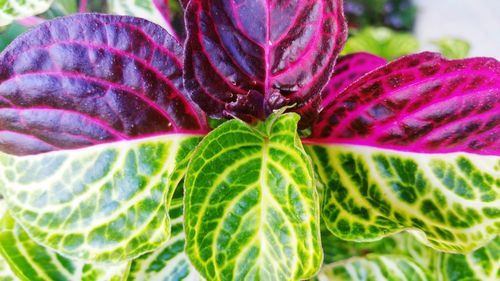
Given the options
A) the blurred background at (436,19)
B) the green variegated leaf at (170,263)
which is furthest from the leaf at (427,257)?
the blurred background at (436,19)

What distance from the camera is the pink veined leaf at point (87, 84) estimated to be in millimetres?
359

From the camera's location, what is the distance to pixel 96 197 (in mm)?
379

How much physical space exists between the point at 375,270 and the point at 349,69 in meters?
0.16

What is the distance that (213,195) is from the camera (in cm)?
37

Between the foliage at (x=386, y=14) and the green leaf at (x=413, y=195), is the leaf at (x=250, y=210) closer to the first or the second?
the green leaf at (x=413, y=195)

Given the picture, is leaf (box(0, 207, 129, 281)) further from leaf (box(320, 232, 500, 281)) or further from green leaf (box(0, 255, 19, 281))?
leaf (box(320, 232, 500, 281))

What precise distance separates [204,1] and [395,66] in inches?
4.9

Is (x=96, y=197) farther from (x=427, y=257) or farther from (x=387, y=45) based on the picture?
(x=387, y=45)

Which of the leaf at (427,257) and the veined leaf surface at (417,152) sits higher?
the veined leaf surface at (417,152)

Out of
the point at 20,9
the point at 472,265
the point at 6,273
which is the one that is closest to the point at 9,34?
the point at 20,9

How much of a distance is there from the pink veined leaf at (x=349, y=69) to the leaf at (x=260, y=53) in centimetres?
10

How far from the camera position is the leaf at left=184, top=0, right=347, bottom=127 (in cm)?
35

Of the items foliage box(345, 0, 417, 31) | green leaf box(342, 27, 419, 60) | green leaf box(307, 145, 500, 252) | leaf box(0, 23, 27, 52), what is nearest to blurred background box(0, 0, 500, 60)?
foliage box(345, 0, 417, 31)

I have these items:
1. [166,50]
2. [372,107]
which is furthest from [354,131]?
[166,50]
